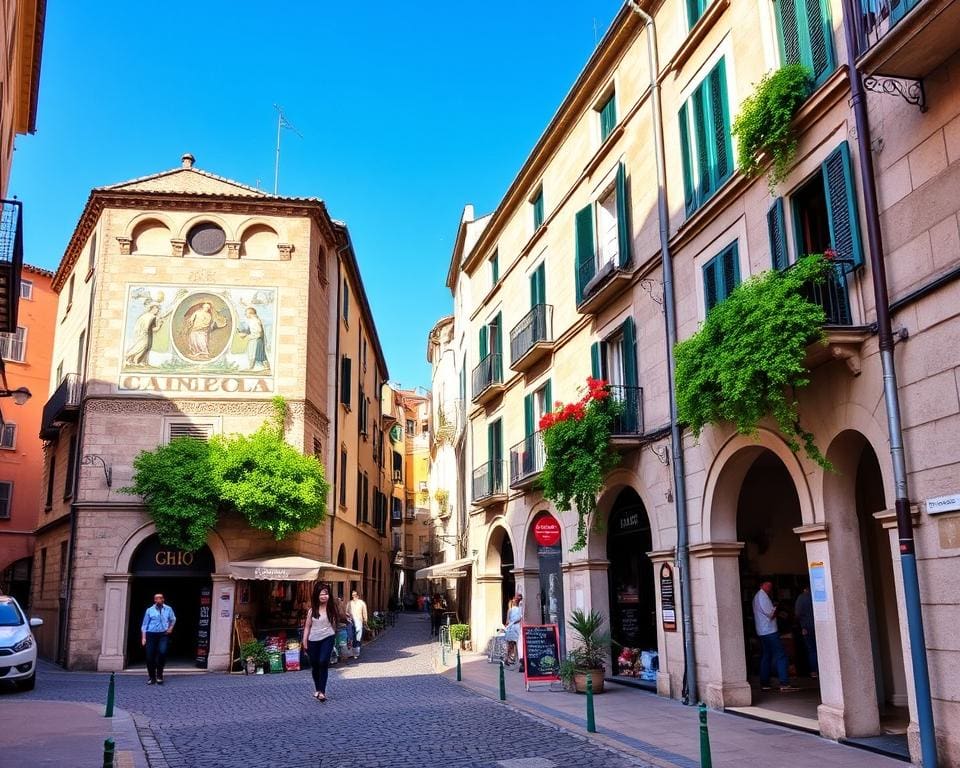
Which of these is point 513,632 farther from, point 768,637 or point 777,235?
point 777,235

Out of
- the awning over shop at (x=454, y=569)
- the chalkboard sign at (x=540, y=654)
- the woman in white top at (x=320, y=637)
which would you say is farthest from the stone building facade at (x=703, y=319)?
the woman in white top at (x=320, y=637)

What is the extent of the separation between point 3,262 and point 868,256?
47.3 feet

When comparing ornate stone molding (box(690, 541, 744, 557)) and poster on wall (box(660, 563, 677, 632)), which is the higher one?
ornate stone molding (box(690, 541, 744, 557))

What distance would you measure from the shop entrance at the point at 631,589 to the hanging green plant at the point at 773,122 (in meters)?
7.31

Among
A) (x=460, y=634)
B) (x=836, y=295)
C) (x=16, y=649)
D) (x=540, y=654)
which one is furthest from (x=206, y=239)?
(x=836, y=295)

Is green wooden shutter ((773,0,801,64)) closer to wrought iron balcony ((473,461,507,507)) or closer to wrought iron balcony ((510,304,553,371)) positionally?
wrought iron balcony ((510,304,553,371))

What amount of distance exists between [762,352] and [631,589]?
9.06 meters

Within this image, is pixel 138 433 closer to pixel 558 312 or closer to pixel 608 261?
pixel 558 312

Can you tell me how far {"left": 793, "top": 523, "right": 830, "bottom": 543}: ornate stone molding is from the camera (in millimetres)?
10656

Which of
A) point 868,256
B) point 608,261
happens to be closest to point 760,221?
point 868,256

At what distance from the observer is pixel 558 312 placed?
20.4 meters

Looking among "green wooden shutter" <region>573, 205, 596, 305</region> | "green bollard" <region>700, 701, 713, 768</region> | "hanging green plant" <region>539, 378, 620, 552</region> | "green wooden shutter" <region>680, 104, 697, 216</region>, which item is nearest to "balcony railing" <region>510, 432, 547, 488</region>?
"hanging green plant" <region>539, 378, 620, 552</region>

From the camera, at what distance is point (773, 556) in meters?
16.3

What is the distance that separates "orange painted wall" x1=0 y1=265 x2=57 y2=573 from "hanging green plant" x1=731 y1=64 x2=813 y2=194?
3414 centimetres
